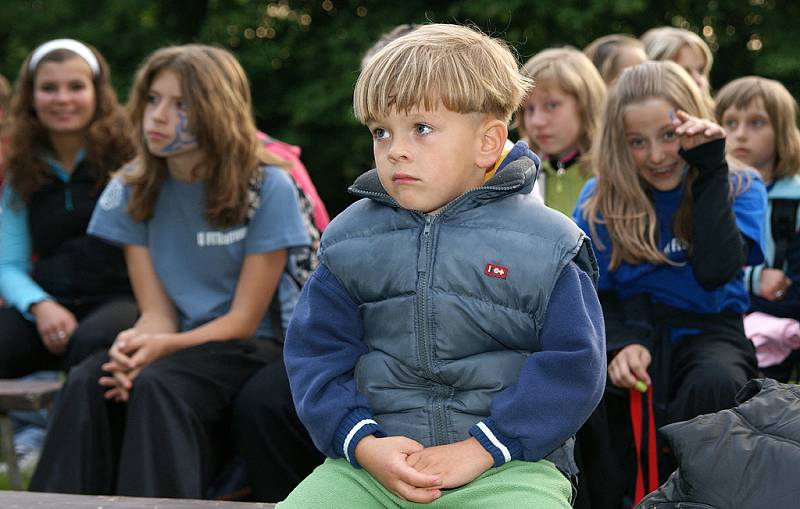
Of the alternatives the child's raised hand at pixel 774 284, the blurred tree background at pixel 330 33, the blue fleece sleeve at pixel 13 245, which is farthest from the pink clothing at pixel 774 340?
the blurred tree background at pixel 330 33

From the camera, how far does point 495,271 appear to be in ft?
7.93

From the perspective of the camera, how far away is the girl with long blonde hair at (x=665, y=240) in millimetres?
3365

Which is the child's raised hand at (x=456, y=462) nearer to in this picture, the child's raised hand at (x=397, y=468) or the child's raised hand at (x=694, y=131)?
the child's raised hand at (x=397, y=468)

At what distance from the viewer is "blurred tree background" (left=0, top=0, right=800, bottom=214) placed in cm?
1062

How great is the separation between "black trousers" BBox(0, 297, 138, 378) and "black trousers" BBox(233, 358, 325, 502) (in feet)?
3.29

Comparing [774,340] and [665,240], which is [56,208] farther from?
[774,340]

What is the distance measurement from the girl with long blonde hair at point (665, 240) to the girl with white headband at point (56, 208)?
7.04 feet

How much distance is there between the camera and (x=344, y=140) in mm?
11305

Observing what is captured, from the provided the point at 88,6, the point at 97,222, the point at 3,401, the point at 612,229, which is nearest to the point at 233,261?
the point at 97,222

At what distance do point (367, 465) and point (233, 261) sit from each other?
1.73m

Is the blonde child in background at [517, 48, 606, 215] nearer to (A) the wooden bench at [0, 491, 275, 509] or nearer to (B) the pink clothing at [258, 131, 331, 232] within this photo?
(B) the pink clothing at [258, 131, 331, 232]

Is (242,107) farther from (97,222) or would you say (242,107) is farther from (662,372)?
(662,372)

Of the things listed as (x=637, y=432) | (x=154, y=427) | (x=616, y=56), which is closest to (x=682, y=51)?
(x=616, y=56)

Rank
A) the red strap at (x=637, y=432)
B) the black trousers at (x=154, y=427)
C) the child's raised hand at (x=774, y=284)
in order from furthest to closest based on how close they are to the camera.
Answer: the child's raised hand at (x=774, y=284) → the black trousers at (x=154, y=427) → the red strap at (x=637, y=432)
